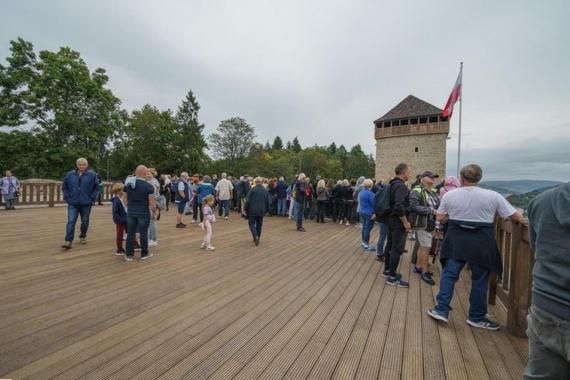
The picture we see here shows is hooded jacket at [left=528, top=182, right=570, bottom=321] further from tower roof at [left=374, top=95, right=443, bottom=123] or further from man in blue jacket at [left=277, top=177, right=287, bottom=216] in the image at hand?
tower roof at [left=374, top=95, right=443, bottom=123]

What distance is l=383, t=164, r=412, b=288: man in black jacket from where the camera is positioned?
4.19 meters

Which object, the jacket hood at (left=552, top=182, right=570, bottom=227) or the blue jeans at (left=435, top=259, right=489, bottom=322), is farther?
the blue jeans at (left=435, top=259, right=489, bottom=322)

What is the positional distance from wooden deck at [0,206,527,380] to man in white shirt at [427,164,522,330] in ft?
0.91

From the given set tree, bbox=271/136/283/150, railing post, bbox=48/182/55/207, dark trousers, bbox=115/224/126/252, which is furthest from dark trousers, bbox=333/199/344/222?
tree, bbox=271/136/283/150

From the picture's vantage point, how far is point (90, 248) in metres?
5.79

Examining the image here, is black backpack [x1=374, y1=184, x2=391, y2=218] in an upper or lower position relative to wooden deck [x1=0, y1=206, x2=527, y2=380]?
upper

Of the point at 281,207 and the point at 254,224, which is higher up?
the point at 281,207

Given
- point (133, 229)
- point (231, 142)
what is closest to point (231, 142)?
point (231, 142)

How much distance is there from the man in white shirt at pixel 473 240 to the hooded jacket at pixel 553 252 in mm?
1638

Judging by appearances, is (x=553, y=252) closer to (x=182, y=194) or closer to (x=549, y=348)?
(x=549, y=348)

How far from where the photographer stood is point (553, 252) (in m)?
1.30

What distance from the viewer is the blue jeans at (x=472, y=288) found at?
2934 millimetres

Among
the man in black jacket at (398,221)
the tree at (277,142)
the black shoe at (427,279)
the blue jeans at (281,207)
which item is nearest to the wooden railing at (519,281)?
the man in black jacket at (398,221)

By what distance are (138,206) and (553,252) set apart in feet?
17.5
